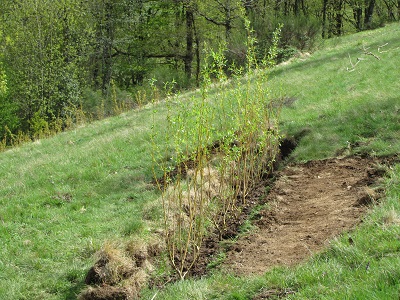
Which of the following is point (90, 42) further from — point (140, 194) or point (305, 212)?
point (305, 212)

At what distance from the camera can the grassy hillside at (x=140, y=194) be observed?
4.30 metres

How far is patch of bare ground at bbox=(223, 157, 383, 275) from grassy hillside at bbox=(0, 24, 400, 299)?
1.18 feet

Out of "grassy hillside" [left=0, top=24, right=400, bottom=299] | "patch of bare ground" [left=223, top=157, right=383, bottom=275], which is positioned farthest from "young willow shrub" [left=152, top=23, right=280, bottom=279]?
"grassy hillside" [left=0, top=24, right=400, bottom=299]

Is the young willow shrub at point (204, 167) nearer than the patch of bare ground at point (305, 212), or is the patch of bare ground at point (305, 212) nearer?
the patch of bare ground at point (305, 212)

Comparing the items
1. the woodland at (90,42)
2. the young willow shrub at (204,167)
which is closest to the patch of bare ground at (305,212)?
the young willow shrub at (204,167)

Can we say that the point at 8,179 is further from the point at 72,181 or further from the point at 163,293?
the point at 163,293

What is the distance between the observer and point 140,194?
840 centimetres

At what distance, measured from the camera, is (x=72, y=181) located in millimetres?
9352

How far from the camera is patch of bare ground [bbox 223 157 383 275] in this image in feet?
17.6

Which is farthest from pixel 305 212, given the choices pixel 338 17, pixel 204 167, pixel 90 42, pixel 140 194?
pixel 338 17

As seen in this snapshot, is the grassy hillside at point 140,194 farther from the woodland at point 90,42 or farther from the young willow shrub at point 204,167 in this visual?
the woodland at point 90,42

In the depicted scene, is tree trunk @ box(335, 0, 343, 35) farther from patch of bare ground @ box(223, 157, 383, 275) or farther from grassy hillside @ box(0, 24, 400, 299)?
patch of bare ground @ box(223, 157, 383, 275)

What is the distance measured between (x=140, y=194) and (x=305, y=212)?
3032mm

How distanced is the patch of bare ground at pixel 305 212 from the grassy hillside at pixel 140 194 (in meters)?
0.36
